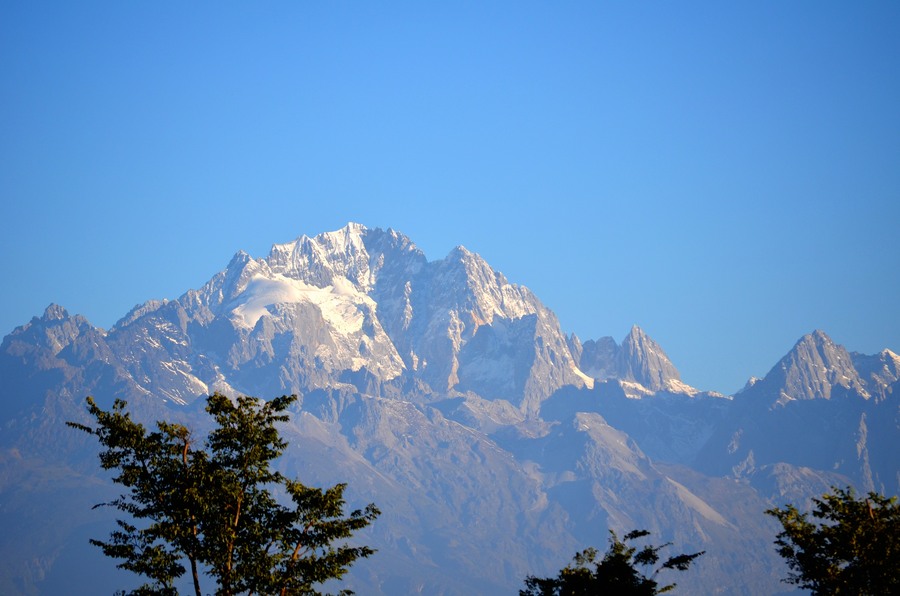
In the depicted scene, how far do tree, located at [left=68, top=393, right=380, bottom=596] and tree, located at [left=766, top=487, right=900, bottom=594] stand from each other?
27104 mm

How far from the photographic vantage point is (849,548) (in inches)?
2899

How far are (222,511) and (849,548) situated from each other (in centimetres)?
3593

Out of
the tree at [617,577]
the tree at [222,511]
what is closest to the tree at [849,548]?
the tree at [617,577]

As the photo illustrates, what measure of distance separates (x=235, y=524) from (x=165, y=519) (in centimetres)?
384

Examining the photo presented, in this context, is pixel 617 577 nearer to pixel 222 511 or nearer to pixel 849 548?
pixel 849 548

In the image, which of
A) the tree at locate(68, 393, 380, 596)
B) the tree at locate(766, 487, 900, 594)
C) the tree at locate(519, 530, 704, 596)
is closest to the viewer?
the tree at locate(68, 393, 380, 596)

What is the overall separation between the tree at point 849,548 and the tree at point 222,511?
27.1 meters

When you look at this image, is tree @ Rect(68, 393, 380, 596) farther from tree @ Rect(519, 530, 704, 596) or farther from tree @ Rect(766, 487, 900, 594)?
tree @ Rect(766, 487, 900, 594)

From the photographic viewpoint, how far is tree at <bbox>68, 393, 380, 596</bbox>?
65688 millimetres

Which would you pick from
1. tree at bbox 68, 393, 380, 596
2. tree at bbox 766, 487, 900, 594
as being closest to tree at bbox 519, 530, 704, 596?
tree at bbox 766, 487, 900, 594

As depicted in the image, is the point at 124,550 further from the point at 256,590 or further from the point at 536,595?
the point at 536,595

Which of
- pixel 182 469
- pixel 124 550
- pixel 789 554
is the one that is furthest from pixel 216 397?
pixel 789 554

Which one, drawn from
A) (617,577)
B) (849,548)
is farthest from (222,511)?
(849,548)

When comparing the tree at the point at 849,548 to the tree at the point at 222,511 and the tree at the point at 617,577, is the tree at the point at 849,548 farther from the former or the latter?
the tree at the point at 222,511
